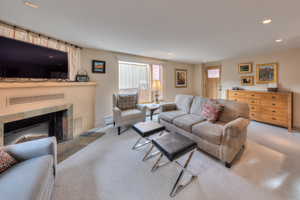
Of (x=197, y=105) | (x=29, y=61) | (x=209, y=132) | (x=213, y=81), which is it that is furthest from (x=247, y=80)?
(x=29, y=61)

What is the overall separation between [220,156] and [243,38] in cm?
243

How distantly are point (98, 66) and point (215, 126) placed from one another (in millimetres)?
3317

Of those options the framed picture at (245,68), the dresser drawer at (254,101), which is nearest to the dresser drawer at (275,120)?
the dresser drawer at (254,101)

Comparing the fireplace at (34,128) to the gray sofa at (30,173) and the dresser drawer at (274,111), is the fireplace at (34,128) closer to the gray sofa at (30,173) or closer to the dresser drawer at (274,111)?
the gray sofa at (30,173)

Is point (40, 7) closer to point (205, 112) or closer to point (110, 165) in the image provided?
point (110, 165)

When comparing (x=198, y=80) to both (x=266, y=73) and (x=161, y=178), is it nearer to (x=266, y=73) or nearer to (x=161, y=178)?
(x=266, y=73)

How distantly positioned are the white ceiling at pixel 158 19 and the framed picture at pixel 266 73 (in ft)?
4.48

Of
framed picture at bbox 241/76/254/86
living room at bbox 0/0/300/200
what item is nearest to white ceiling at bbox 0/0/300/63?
living room at bbox 0/0/300/200

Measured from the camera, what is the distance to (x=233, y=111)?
2367 mm

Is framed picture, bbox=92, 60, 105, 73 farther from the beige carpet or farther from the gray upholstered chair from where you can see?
the beige carpet

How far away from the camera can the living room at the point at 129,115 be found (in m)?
1.42

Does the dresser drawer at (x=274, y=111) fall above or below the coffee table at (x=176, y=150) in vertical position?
above

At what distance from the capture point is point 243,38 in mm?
2520

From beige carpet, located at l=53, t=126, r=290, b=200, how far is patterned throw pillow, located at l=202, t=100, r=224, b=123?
0.74m
